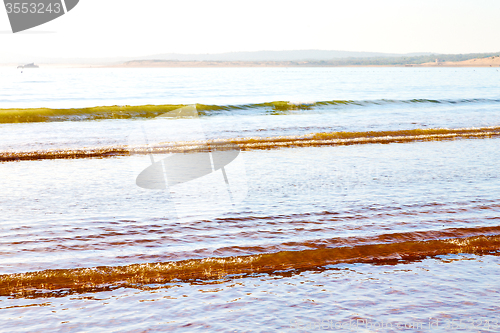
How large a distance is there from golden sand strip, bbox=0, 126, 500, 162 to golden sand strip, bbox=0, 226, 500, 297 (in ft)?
35.0

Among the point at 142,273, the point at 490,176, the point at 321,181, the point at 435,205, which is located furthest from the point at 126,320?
the point at 490,176

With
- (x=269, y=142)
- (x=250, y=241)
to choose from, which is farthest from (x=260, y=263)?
(x=269, y=142)

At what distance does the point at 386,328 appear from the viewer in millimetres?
4938

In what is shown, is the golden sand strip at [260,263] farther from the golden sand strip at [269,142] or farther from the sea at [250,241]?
the golden sand strip at [269,142]

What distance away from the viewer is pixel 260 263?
661cm

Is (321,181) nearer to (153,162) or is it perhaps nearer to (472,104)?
(153,162)

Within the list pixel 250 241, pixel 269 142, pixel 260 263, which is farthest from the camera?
pixel 269 142

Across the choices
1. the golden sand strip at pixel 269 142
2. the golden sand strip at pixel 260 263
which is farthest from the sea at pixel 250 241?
the golden sand strip at pixel 269 142

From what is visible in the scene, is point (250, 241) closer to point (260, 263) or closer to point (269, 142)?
point (260, 263)

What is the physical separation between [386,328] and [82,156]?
13408 mm

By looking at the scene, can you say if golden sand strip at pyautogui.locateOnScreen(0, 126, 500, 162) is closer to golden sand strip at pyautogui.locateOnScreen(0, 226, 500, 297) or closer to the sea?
Answer: the sea

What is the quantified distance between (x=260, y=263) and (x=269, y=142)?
1322cm

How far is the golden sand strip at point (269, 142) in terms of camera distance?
16.6 meters

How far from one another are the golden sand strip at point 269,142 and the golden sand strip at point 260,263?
10666mm
